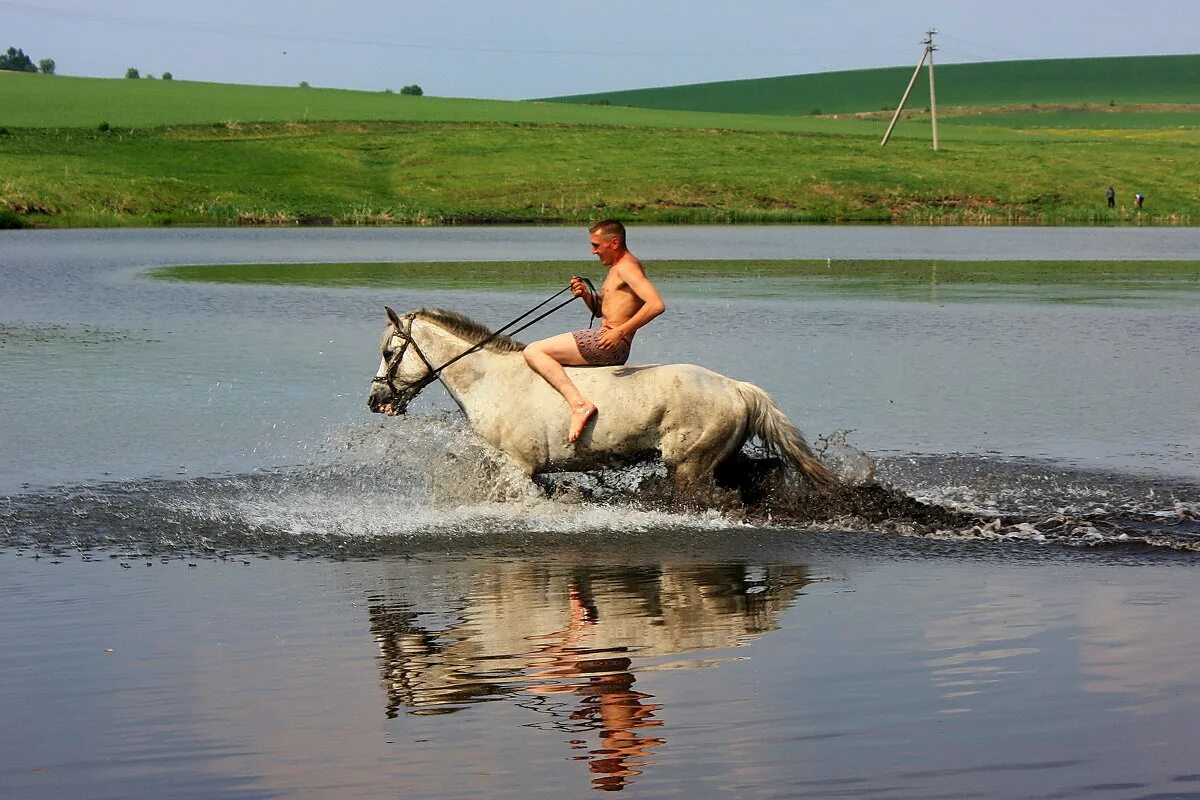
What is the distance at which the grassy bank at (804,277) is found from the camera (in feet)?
113

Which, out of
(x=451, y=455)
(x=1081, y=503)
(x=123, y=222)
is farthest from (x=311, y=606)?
(x=123, y=222)

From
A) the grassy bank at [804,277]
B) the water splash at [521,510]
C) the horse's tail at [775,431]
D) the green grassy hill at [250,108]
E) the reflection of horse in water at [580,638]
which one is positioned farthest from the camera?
the green grassy hill at [250,108]

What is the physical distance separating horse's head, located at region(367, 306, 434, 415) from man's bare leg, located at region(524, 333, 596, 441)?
3.08 ft

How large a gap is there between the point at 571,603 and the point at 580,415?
224 cm

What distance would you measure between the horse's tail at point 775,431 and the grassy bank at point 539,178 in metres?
50.2

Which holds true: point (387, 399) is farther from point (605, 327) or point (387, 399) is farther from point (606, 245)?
point (606, 245)

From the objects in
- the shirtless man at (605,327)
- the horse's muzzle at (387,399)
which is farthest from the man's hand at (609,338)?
the horse's muzzle at (387,399)

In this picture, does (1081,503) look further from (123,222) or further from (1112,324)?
(123,222)

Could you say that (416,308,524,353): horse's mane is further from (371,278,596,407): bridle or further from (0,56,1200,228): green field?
(0,56,1200,228): green field

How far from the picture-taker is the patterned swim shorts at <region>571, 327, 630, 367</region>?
11570mm

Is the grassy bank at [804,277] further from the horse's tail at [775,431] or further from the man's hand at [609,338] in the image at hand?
the man's hand at [609,338]

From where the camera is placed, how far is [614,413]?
37.6ft

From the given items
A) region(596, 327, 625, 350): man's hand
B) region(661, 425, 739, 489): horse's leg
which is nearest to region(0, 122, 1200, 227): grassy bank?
region(596, 327, 625, 350): man's hand

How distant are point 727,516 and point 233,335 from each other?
49.3ft
